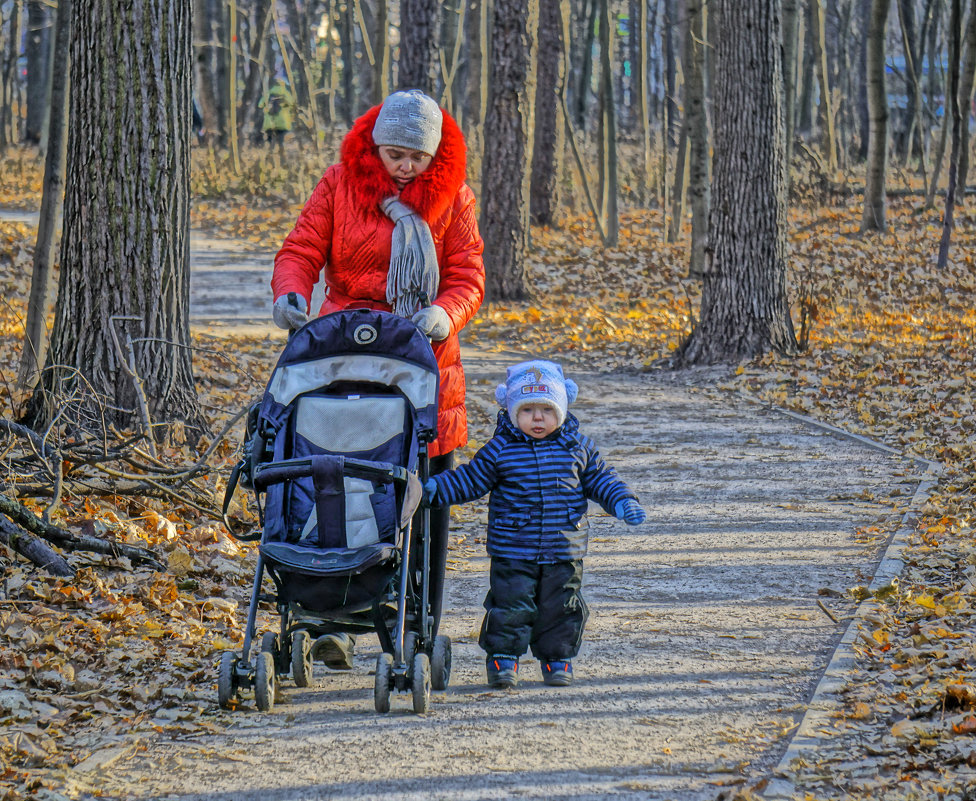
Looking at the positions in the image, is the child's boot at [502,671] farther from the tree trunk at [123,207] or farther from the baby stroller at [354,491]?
the tree trunk at [123,207]

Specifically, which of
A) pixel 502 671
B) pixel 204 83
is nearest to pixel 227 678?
pixel 502 671

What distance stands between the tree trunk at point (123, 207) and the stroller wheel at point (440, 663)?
3.10 m

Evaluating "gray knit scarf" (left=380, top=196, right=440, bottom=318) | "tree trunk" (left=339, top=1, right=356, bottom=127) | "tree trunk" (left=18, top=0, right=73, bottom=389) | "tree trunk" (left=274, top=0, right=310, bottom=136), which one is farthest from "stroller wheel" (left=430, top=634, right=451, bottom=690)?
"tree trunk" (left=339, top=1, right=356, bottom=127)

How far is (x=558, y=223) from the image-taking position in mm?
20703

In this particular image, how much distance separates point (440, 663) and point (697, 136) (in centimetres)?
1371

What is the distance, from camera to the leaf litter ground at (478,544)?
3752mm

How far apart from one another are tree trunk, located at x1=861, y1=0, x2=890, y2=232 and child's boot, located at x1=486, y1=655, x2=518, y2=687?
1634 centimetres

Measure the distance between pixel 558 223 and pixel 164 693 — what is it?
56.2 ft

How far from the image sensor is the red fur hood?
4355mm

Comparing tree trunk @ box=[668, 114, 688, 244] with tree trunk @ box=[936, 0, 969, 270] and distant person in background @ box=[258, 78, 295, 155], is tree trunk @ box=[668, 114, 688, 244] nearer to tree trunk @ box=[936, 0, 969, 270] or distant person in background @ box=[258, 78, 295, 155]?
tree trunk @ box=[936, 0, 969, 270]

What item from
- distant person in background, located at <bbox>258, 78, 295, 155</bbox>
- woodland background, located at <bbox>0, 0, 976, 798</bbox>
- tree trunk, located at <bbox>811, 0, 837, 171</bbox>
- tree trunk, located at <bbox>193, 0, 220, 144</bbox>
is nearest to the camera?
woodland background, located at <bbox>0, 0, 976, 798</bbox>

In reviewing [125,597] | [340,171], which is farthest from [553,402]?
[125,597]

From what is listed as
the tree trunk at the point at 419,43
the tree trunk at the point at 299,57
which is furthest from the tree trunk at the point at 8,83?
the tree trunk at the point at 419,43

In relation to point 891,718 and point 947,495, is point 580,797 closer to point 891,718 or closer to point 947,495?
point 891,718
